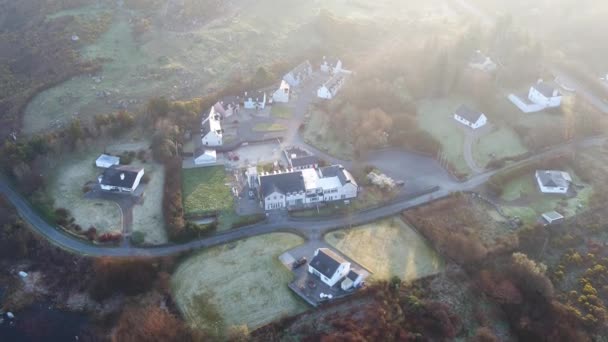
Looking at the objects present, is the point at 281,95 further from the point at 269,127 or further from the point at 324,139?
the point at 324,139

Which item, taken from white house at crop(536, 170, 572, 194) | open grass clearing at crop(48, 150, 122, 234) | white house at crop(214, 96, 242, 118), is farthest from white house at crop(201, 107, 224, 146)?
white house at crop(536, 170, 572, 194)

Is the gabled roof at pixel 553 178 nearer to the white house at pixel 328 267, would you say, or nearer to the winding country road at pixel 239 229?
the winding country road at pixel 239 229

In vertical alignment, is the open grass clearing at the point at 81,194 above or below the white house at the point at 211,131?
below

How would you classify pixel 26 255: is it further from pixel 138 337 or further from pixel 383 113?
pixel 383 113

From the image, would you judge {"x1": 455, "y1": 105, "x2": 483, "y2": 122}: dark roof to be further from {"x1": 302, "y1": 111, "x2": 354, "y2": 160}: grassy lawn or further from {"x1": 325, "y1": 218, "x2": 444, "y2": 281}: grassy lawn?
{"x1": 325, "y1": 218, "x2": 444, "y2": 281}: grassy lawn

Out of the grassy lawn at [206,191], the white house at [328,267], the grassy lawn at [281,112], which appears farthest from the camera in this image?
the grassy lawn at [281,112]

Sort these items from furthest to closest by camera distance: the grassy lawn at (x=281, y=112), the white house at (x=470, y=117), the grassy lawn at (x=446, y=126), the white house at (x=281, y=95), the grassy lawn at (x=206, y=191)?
1. the white house at (x=281, y=95)
2. the grassy lawn at (x=281, y=112)
3. the white house at (x=470, y=117)
4. the grassy lawn at (x=446, y=126)
5. the grassy lawn at (x=206, y=191)

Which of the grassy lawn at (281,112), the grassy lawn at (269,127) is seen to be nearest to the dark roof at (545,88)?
the grassy lawn at (281,112)
